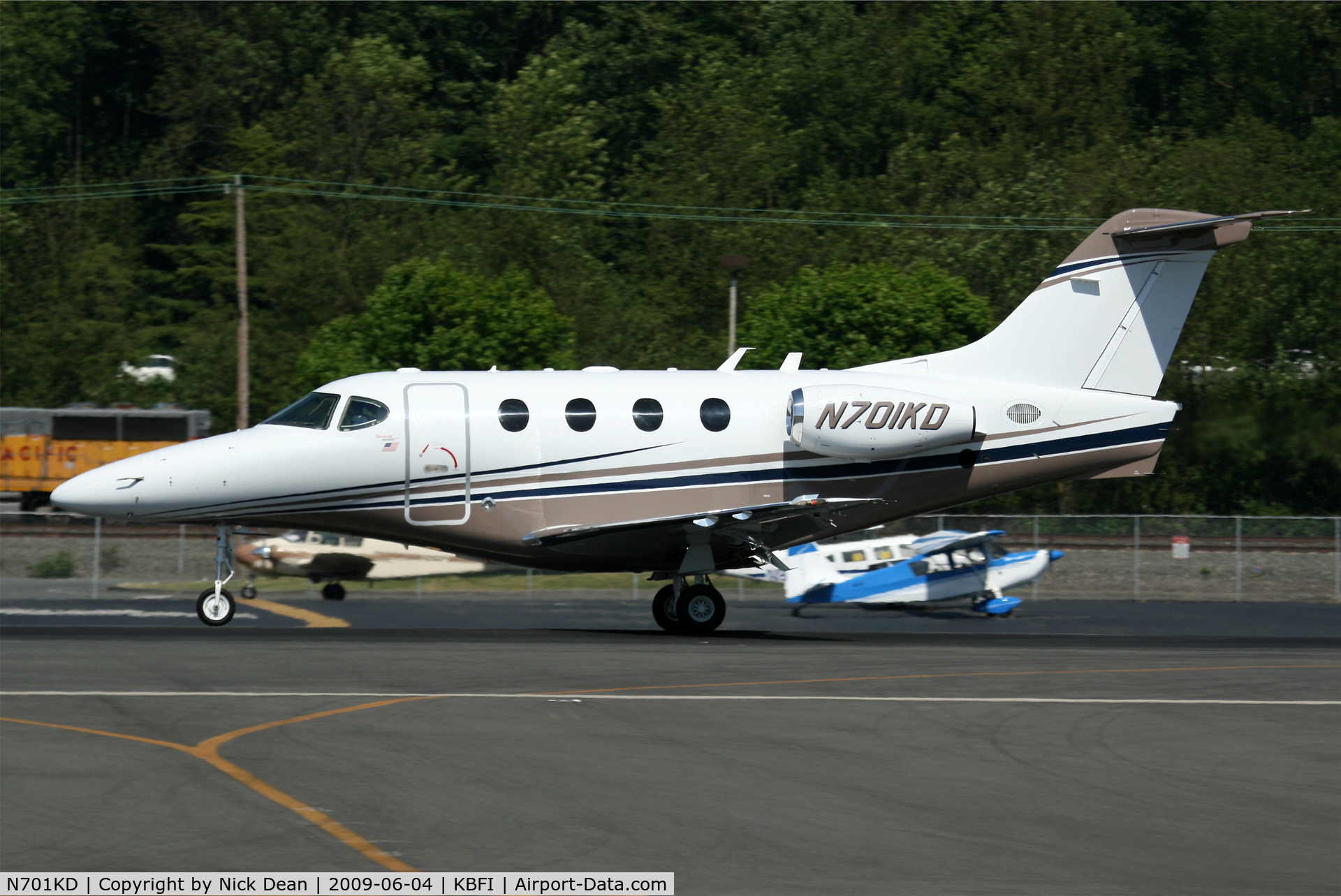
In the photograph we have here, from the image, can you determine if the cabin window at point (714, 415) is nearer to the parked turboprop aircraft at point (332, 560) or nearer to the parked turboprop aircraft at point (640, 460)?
the parked turboprop aircraft at point (640, 460)

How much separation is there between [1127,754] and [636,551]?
367 inches

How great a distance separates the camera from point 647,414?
21062mm

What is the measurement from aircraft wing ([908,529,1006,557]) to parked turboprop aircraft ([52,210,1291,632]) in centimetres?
581

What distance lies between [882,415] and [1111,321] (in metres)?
4.01

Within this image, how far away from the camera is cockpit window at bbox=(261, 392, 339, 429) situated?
20.9 meters

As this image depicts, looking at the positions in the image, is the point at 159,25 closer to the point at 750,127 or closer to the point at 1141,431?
the point at 750,127

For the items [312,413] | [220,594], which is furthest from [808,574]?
[220,594]

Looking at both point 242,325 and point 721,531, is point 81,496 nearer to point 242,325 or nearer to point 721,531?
point 721,531

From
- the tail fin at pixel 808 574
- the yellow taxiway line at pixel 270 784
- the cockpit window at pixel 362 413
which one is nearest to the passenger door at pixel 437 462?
the cockpit window at pixel 362 413

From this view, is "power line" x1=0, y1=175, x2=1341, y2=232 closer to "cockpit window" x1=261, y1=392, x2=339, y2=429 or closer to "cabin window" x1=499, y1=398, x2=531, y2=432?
"cabin window" x1=499, y1=398, x2=531, y2=432

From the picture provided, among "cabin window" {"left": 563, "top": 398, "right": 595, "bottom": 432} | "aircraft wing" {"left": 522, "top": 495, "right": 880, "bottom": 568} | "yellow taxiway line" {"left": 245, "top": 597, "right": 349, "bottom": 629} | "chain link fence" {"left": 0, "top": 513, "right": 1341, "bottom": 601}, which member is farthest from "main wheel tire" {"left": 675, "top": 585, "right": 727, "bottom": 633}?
"chain link fence" {"left": 0, "top": 513, "right": 1341, "bottom": 601}

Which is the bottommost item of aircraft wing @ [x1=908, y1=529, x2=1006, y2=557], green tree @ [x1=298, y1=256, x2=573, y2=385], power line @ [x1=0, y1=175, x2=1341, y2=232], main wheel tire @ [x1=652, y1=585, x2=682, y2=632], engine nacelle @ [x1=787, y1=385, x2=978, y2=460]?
main wheel tire @ [x1=652, y1=585, x2=682, y2=632]

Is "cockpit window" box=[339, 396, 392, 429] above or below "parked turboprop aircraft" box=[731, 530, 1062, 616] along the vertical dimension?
above

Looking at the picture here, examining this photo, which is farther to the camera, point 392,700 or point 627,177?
point 627,177
